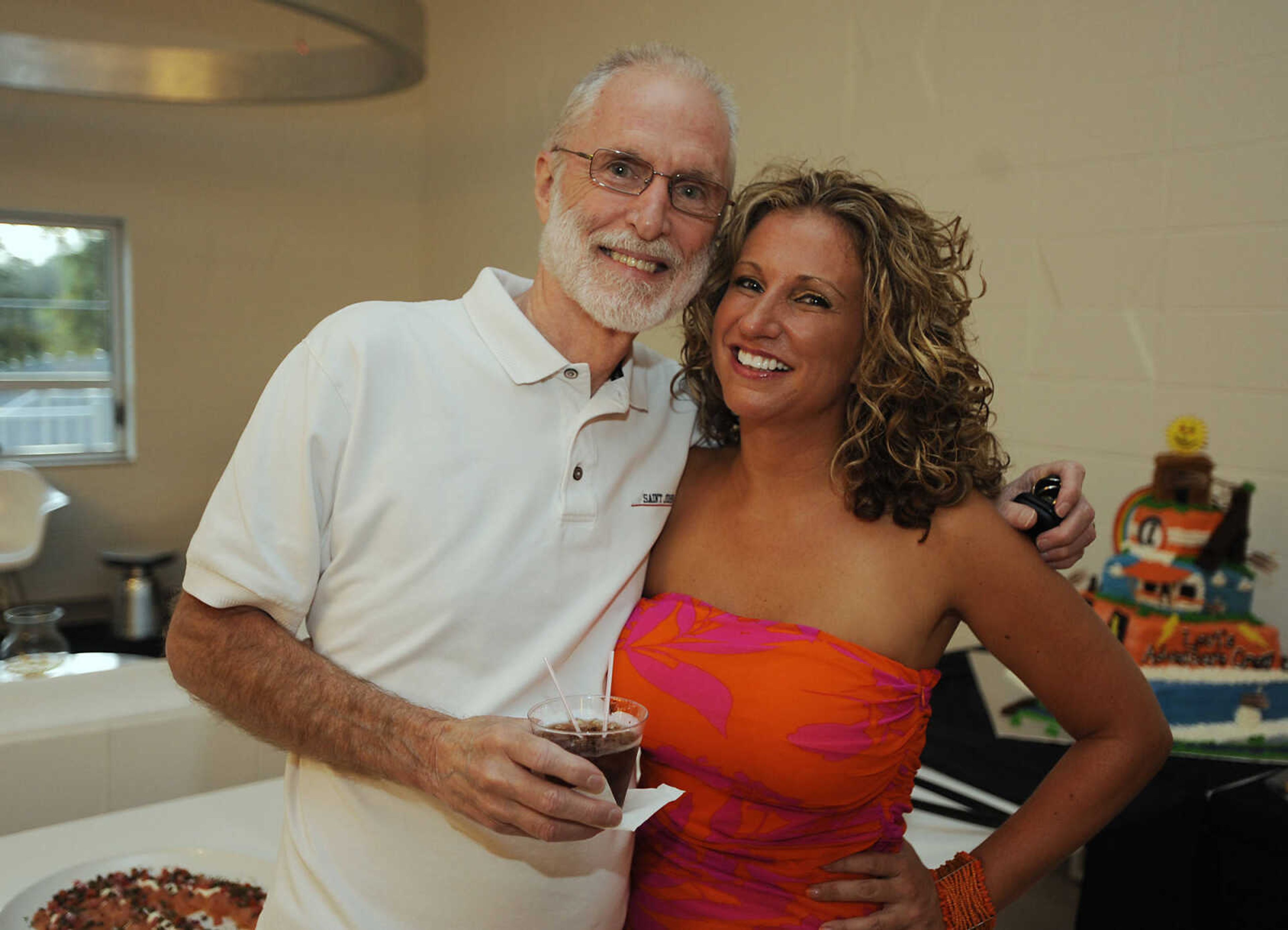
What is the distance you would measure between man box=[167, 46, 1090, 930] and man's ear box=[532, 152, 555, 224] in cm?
13

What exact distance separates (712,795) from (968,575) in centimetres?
48

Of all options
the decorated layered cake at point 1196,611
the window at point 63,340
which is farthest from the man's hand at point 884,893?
the window at point 63,340

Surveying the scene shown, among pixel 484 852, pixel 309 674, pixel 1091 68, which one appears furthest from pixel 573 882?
pixel 1091 68

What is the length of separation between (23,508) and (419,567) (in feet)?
18.9

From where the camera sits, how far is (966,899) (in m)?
1.53

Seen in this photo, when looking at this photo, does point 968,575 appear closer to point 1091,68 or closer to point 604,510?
point 604,510

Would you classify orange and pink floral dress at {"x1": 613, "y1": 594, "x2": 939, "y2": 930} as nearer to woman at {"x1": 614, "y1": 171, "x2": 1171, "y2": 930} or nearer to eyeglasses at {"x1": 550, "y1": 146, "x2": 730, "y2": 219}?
woman at {"x1": 614, "y1": 171, "x2": 1171, "y2": 930}

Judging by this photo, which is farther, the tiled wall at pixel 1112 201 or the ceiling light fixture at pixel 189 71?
the ceiling light fixture at pixel 189 71

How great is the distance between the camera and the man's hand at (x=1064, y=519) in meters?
1.48

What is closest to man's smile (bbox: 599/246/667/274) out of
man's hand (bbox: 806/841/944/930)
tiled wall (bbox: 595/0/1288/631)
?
man's hand (bbox: 806/841/944/930)

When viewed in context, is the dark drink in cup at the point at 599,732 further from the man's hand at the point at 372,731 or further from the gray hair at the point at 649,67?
the gray hair at the point at 649,67

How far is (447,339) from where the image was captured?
150 cm

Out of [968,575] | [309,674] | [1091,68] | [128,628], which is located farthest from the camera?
[128,628]

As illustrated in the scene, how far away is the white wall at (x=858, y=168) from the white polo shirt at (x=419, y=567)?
2317 millimetres
